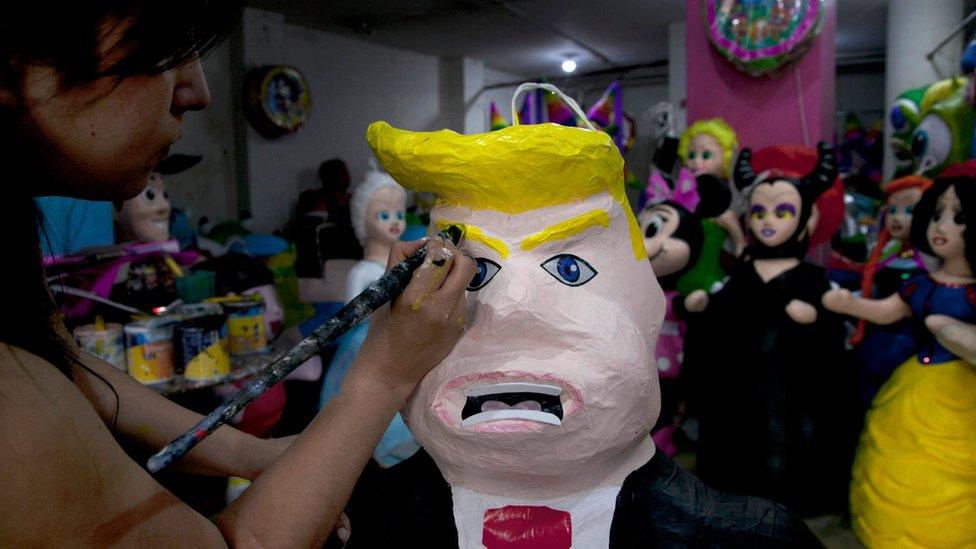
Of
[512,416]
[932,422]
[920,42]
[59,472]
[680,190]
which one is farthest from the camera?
[920,42]

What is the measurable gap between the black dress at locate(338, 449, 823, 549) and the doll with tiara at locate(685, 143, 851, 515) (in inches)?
47.4

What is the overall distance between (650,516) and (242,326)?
151cm

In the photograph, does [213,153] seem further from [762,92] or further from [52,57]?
[52,57]

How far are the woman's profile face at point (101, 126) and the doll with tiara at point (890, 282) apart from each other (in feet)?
7.36

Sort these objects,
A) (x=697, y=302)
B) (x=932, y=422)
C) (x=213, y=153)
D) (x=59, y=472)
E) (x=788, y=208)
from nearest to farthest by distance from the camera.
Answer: (x=59, y=472), (x=932, y=422), (x=788, y=208), (x=697, y=302), (x=213, y=153)

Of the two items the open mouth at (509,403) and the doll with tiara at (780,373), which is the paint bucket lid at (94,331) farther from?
the doll with tiara at (780,373)

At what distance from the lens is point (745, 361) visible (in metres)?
2.22

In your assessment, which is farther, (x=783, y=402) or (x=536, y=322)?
(x=783, y=402)

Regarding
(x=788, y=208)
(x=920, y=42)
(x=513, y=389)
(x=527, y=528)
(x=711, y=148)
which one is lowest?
(x=527, y=528)

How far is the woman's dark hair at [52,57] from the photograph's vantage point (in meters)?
0.52

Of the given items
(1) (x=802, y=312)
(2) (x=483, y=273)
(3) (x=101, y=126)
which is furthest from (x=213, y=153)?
(3) (x=101, y=126)

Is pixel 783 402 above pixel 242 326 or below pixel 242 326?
below

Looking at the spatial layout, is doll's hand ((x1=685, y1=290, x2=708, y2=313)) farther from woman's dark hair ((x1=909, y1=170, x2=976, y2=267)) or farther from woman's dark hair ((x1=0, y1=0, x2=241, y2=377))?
woman's dark hair ((x1=0, y1=0, x2=241, y2=377))

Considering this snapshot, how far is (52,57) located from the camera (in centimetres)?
53
